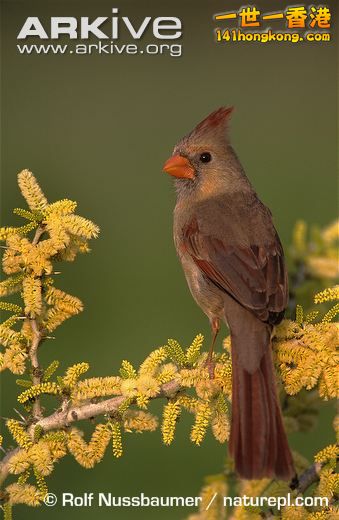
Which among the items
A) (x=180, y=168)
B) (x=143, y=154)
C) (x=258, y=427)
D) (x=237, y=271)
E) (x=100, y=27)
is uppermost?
(x=143, y=154)

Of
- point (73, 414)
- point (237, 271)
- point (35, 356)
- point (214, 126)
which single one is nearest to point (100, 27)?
point (214, 126)

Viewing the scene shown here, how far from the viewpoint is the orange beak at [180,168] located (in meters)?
3.95

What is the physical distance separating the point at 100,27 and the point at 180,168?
0.67 metres

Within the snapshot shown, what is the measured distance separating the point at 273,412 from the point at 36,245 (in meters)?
0.88

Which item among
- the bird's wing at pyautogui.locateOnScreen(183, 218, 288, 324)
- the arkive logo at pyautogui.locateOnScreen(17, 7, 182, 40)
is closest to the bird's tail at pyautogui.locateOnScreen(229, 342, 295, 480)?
the bird's wing at pyautogui.locateOnScreen(183, 218, 288, 324)

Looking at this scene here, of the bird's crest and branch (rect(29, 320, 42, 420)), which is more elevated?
the bird's crest

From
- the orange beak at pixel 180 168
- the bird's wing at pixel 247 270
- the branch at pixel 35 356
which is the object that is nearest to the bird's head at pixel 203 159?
the orange beak at pixel 180 168

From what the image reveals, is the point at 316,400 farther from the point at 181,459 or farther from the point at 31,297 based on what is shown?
the point at 181,459

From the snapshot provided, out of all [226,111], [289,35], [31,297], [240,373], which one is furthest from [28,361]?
[289,35]

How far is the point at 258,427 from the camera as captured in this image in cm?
282

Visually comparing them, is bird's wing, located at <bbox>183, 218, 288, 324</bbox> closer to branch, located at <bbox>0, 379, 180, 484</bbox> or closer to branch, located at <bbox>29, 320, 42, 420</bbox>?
branch, located at <bbox>0, 379, 180, 484</bbox>

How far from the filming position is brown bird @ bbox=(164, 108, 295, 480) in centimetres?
280

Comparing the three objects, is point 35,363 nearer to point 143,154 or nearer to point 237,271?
point 237,271

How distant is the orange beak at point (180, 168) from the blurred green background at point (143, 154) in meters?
0.39
